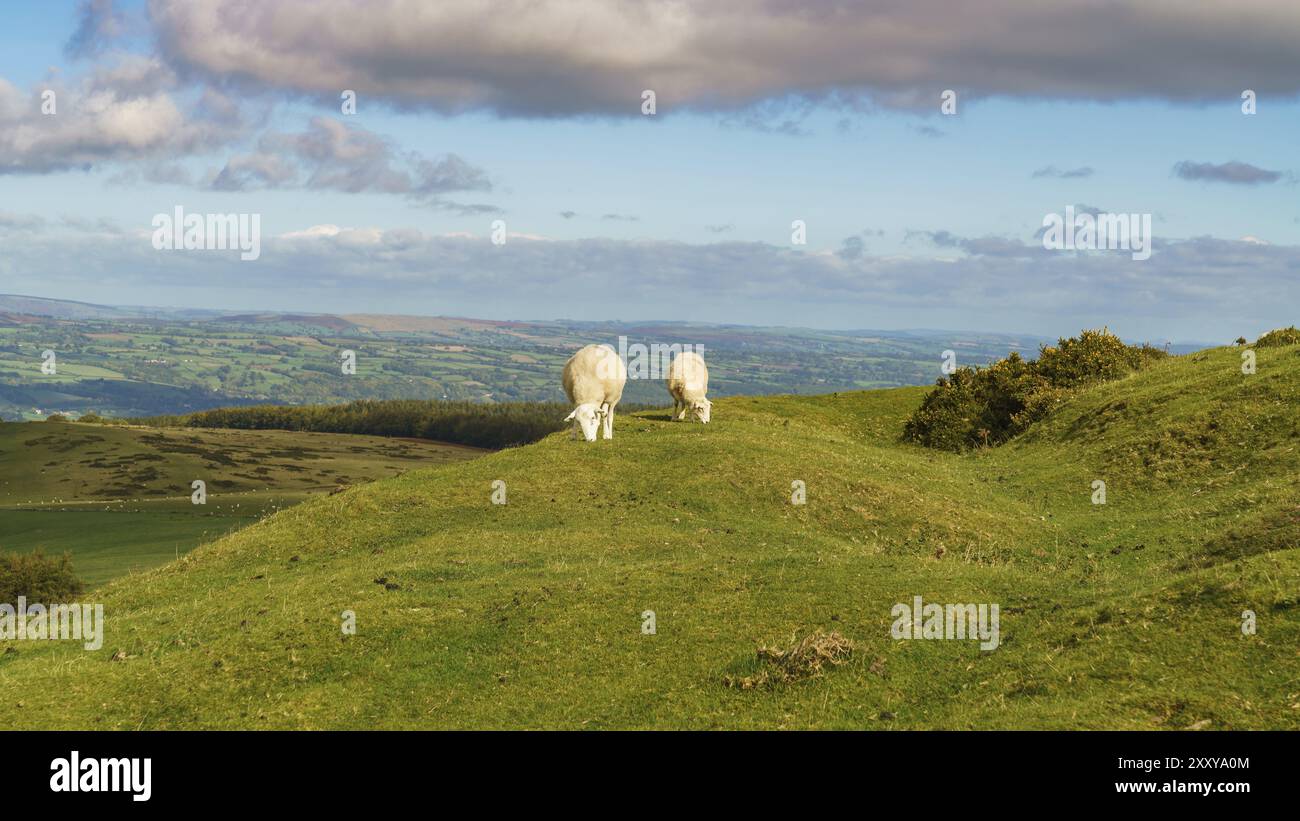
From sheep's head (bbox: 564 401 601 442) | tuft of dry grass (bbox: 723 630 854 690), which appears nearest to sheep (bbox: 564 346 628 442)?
sheep's head (bbox: 564 401 601 442)

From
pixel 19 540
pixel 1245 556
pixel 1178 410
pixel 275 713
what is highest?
pixel 1178 410

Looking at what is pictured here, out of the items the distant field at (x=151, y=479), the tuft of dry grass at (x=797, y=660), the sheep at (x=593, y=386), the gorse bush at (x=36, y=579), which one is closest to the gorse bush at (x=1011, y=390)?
the sheep at (x=593, y=386)

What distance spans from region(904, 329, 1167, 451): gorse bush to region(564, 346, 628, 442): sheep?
19.9 m

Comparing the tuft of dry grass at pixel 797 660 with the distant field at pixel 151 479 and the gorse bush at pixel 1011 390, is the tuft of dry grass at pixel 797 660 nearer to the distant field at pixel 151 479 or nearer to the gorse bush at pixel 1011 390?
the gorse bush at pixel 1011 390

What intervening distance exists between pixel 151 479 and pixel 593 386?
86942 mm

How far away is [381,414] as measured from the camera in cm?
18762

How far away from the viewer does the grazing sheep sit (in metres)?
48.0

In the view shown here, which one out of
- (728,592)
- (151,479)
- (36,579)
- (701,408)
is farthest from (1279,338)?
(151,479)

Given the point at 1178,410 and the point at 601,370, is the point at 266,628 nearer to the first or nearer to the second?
the point at 601,370

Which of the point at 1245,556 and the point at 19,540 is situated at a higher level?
the point at 1245,556

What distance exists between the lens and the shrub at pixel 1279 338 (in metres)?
49.2

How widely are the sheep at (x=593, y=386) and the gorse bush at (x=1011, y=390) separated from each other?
19.9 m
